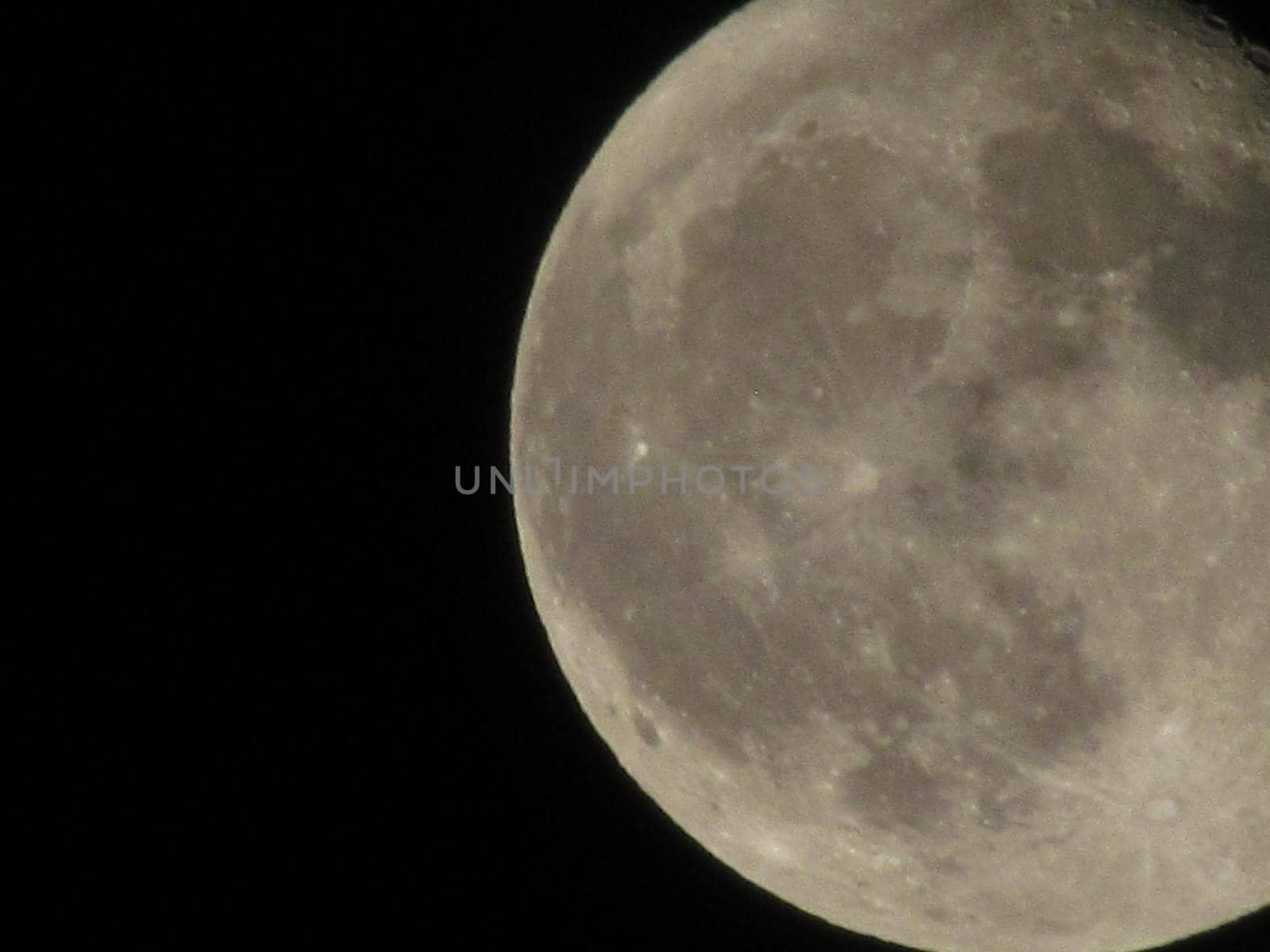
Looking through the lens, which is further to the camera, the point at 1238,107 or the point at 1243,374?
the point at 1238,107

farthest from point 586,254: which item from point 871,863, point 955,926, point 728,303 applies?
point 955,926

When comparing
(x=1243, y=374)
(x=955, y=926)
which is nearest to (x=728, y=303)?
(x=1243, y=374)

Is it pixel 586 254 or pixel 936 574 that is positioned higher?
pixel 586 254

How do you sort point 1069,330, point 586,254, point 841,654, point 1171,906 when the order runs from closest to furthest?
point 1069,330 < point 841,654 < point 1171,906 < point 586,254

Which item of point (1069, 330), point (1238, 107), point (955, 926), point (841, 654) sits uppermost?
point (1238, 107)

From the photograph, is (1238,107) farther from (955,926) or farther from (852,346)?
(955,926)

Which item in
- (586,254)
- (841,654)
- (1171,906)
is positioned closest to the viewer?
(841,654)

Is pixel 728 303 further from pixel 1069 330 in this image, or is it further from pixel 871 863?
pixel 871 863
